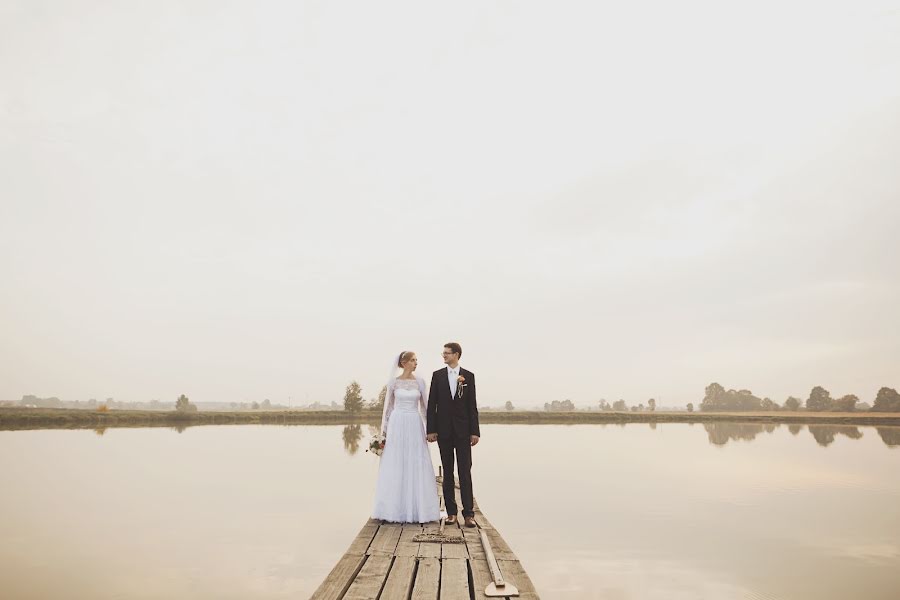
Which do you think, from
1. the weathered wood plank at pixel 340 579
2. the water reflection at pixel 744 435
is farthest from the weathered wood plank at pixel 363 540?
the water reflection at pixel 744 435

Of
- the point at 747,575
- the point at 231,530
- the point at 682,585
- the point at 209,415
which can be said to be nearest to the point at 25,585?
the point at 231,530

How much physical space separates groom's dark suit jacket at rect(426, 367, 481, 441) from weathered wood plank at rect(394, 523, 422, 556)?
154cm

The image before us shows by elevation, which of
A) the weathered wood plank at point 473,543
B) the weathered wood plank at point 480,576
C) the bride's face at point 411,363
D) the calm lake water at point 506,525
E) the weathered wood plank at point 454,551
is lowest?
the calm lake water at point 506,525

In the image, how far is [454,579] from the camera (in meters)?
6.27

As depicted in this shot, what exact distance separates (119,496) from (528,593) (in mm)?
16701

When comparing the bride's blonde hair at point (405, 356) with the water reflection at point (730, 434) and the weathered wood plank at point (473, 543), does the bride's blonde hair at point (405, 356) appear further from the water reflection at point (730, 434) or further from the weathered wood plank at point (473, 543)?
the water reflection at point (730, 434)

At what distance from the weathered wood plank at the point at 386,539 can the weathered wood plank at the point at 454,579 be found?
92 centimetres

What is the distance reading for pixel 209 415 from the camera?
246ft

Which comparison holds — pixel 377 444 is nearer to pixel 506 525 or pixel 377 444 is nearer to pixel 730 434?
pixel 506 525

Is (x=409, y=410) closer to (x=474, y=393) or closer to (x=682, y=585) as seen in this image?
(x=474, y=393)

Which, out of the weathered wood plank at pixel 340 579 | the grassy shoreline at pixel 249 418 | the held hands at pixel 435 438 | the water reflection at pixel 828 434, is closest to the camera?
the weathered wood plank at pixel 340 579

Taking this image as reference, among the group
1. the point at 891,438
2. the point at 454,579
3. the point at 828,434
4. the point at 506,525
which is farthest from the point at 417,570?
the point at 828,434

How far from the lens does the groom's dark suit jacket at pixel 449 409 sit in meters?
9.55

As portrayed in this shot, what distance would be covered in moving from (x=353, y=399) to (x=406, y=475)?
76935 mm
